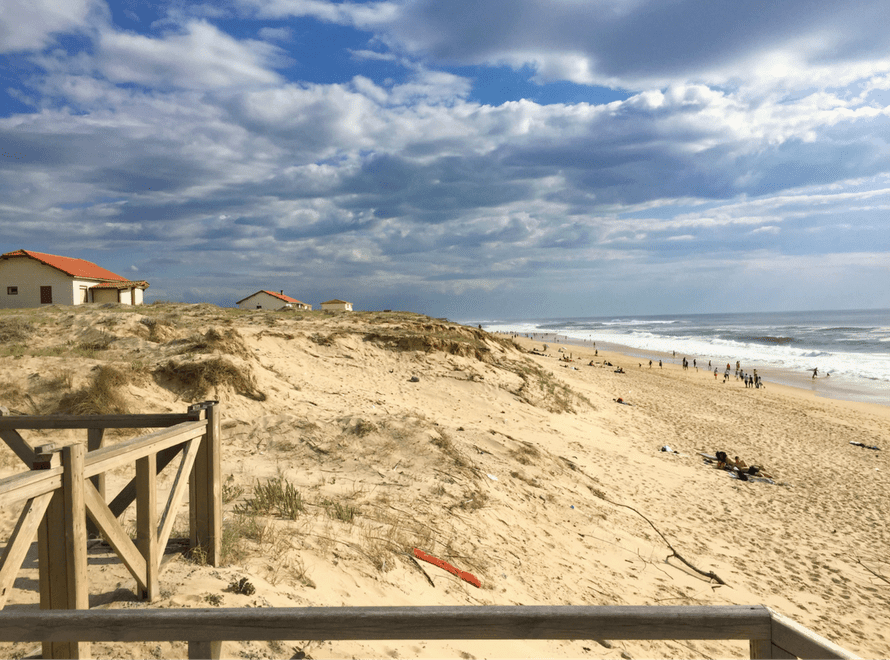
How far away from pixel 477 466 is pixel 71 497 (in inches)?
311

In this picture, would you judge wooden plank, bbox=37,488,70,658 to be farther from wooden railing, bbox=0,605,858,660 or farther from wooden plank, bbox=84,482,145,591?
wooden railing, bbox=0,605,858,660

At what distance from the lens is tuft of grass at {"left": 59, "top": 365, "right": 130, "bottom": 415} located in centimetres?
1012

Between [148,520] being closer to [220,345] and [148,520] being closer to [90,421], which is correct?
[90,421]

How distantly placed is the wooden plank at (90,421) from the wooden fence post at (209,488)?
25 centimetres

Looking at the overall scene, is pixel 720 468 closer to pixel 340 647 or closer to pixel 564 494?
pixel 564 494

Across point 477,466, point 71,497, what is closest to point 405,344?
point 477,466

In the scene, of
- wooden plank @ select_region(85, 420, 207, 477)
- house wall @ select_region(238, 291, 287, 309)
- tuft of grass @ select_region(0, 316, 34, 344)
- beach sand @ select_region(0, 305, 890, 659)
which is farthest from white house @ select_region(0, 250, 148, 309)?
wooden plank @ select_region(85, 420, 207, 477)

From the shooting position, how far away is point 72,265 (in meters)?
38.7

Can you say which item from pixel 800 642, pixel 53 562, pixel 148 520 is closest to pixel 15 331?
pixel 148 520

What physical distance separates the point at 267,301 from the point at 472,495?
55.8m

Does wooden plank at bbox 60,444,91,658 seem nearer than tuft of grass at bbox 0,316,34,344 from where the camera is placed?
Yes

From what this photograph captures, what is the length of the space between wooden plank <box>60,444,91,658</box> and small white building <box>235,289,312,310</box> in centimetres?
5723

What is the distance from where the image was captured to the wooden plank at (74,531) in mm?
2996

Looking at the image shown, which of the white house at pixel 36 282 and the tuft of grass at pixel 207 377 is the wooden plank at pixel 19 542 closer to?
the tuft of grass at pixel 207 377
